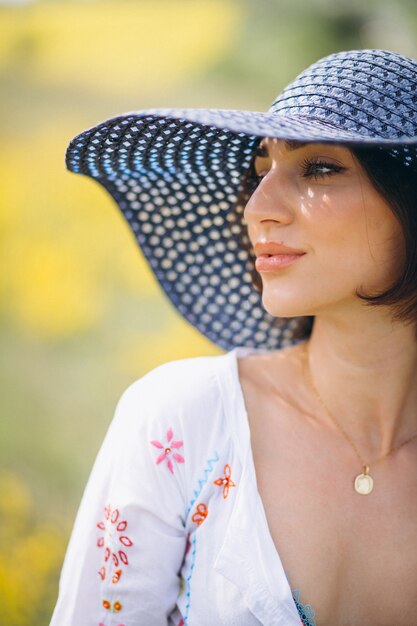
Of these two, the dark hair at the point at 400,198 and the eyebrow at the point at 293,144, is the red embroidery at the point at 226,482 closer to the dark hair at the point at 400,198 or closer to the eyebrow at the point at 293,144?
the dark hair at the point at 400,198

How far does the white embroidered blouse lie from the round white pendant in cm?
29

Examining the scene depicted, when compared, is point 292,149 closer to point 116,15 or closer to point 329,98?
point 329,98

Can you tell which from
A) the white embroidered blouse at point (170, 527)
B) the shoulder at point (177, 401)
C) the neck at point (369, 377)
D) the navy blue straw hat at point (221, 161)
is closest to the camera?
the navy blue straw hat at point (221, 161)

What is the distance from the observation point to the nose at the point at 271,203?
4.88 ft

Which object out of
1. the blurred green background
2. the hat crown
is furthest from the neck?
the blurred green background

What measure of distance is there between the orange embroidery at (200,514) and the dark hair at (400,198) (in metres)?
0.57

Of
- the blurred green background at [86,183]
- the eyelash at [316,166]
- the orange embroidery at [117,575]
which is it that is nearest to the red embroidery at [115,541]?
the orange embroidery at [117,575]

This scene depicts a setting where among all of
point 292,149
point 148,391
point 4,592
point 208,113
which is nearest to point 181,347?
point 4,592

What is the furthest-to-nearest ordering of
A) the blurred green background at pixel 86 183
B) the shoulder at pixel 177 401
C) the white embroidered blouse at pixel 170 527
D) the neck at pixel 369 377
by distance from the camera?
the blurred green background at pixel 86 183, the neck at pixel 369 377, the shoulder at pixel 177 401, the white embroidered blouse at pixel 170 527

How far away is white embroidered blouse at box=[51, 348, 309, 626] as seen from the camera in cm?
148

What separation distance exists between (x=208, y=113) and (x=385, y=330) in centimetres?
73

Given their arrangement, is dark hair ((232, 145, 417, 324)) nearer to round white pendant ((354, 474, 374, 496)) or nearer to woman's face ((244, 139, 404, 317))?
woman's face ((244, 139, 404, 317))

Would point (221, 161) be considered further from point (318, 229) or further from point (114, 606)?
point (114, 606)

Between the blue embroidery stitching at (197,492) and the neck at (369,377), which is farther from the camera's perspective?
the neck at (369,377)
